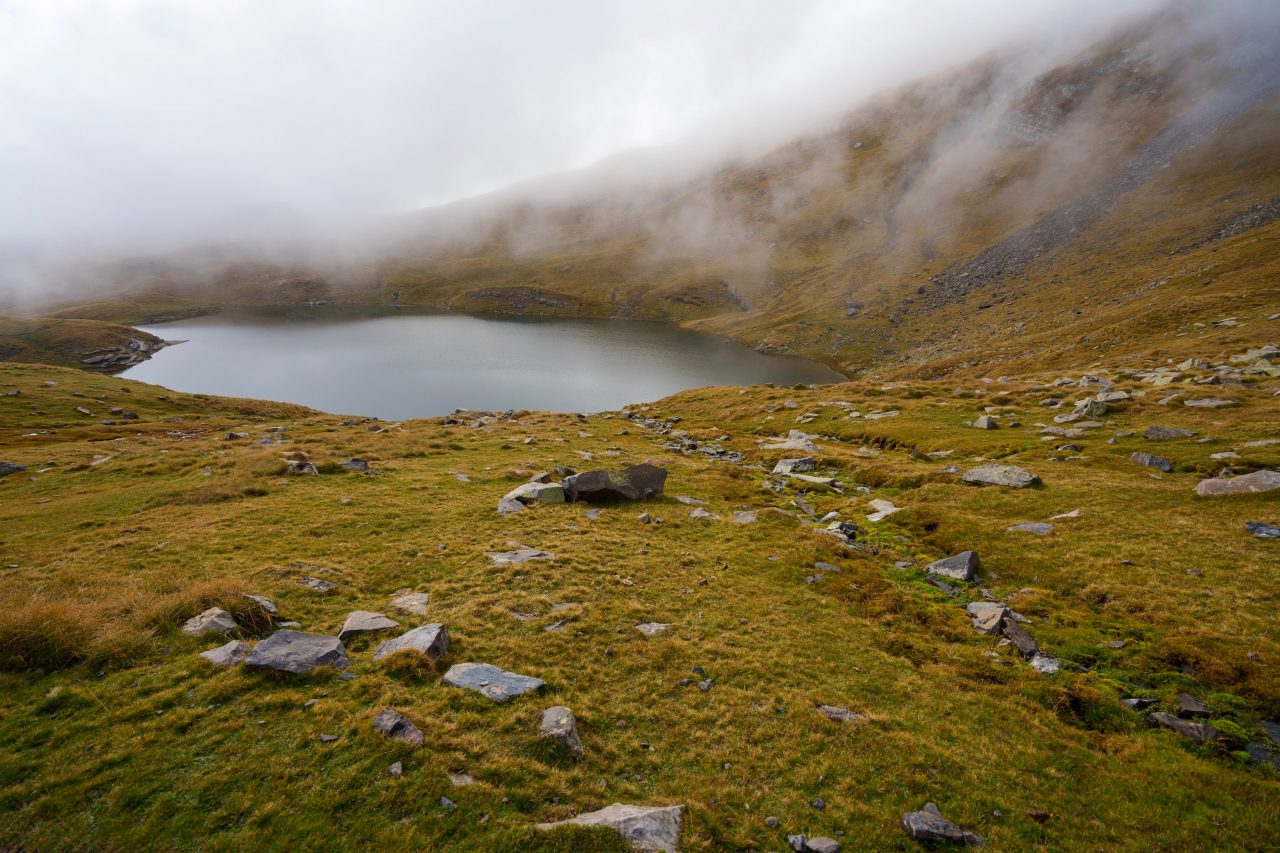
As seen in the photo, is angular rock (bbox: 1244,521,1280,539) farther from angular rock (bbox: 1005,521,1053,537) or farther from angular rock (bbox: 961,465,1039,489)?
angular rock (bbox: 961,465,1039,489)

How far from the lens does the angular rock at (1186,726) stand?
11.6 metres

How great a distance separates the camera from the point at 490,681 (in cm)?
1191

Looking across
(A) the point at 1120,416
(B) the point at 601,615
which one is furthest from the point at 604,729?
(A) the point at 1120,416

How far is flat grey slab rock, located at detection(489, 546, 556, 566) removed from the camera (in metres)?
19.4

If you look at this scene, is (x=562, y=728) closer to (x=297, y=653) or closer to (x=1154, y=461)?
(x=297, y=653)

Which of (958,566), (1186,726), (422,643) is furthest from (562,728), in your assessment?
(958,566)

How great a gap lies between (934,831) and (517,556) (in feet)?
50.2

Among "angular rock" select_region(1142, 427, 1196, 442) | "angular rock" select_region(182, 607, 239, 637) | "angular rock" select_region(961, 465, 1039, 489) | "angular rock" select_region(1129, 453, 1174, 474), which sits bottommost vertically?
"angular rock" select_region(182, 607, 239, 637)

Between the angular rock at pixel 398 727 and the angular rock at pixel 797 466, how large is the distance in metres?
32.3

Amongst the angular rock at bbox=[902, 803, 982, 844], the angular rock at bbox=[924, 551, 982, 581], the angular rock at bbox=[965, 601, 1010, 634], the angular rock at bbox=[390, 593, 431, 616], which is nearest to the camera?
the angular rock at bbox=[902, 803, 982, 844]

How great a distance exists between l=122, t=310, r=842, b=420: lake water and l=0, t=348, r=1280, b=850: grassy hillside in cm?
7268

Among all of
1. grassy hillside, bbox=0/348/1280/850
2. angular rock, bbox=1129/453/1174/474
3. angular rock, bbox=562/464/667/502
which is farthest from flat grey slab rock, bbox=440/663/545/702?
angular rock, bbox=1129/453/1174/474

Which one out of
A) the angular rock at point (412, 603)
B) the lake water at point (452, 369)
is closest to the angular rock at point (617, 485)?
the angular rock at point (412, 603)

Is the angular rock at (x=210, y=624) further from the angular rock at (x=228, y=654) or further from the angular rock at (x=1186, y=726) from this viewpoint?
the angular rock at (x=1186, y=726)
